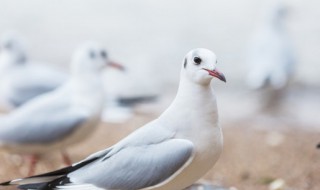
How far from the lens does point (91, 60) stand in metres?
4.76

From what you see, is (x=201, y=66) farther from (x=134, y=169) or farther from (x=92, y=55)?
(x=92, y=55)

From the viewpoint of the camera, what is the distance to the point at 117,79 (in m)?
6.23

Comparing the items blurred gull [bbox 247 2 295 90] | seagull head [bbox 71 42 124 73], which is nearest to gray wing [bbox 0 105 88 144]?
seagull head [bbox 71 42 124 73]

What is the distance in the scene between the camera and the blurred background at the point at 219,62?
4.89 metres

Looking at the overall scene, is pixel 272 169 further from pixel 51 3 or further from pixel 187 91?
pixel 51 3

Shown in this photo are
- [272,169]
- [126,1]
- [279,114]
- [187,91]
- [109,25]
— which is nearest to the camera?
[187,91]

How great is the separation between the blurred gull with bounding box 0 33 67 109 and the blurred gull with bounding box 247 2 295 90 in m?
1.57

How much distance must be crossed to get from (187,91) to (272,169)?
1991mm

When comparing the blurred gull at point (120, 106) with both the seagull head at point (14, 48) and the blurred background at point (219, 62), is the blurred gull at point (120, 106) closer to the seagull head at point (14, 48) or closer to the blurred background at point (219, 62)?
the blurred background at point (219, 62)

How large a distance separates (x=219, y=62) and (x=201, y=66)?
5.58 meters

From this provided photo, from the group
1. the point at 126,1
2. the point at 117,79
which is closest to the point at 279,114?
the point at 117,79

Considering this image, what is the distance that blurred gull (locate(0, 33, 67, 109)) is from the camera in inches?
228

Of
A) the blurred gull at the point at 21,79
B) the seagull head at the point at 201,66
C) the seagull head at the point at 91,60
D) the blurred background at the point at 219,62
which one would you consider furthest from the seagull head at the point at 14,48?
the seagull head at the point at 201,66

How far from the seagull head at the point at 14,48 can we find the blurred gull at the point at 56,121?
1.89 m
